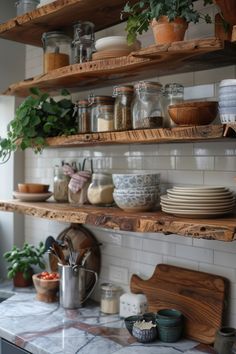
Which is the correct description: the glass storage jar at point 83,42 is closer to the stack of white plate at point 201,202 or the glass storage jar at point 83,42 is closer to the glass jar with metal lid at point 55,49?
the glass jar with metal lid at point 55,49

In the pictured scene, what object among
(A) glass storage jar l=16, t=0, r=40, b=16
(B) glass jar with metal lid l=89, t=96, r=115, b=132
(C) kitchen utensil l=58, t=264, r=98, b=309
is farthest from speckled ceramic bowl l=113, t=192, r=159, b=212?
(A) glass storage jar l=16, t=0, r=40, b=16

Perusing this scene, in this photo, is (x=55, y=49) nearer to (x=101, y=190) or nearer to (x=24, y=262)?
(x=101, y=190)

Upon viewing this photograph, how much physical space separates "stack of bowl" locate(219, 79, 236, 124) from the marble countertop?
37.6 inches

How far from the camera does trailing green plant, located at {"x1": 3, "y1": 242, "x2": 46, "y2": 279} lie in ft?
8.94

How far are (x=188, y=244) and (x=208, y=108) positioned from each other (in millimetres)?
685

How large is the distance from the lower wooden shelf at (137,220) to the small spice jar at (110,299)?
0.44m

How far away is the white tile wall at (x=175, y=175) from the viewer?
6.20ft

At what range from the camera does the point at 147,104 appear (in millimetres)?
1898


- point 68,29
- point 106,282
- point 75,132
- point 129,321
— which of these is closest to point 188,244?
point 129,321

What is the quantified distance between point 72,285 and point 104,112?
0.91 m

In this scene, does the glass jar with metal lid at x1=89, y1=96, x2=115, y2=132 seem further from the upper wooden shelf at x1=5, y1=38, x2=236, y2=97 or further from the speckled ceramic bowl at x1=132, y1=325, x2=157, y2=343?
the speckled ceramic bowl at x1=132, y1=325, x2=157, y2=343

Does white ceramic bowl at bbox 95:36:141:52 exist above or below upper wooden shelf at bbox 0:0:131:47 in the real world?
below

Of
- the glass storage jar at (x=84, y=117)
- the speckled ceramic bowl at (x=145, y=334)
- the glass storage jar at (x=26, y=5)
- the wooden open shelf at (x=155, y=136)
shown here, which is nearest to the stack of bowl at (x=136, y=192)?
the wooden open shelf at (x=155, y=136)

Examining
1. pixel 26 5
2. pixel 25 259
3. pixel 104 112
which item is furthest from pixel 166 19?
pixel 25 259
